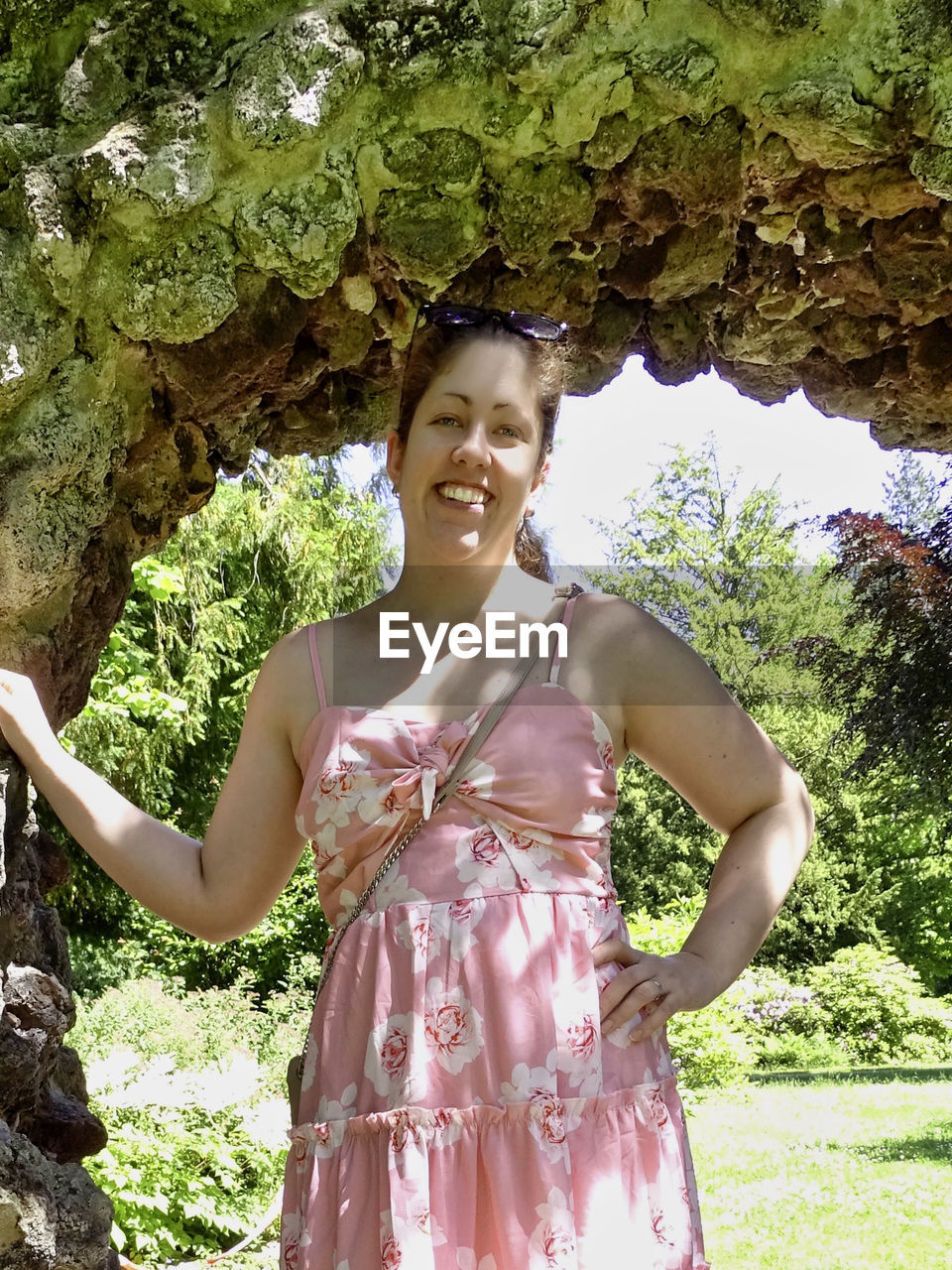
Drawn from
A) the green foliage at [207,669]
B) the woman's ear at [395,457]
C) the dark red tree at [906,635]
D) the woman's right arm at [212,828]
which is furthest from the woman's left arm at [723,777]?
the dark red tree at [906,635]

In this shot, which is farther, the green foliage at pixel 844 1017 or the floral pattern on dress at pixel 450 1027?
the green foliage at pixel 844 1017

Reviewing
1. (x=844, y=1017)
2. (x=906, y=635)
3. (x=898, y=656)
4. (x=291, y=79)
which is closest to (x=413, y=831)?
(x=291, y=79)

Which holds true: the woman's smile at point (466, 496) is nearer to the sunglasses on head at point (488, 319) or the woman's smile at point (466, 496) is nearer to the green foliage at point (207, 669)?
the sunglasses on head at point (488, 319)

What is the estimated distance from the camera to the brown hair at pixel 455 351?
1.85m

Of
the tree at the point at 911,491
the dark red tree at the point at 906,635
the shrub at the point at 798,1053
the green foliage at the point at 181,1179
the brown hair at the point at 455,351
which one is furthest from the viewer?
the tree at the point at 911,491

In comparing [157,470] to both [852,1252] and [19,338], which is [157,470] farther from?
[852,1252]

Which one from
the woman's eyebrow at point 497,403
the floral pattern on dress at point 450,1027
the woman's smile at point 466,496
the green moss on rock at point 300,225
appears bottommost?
the floral pattern on dress at point 450,1027

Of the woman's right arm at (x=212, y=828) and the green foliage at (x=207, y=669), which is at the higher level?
the green foliage at (x=207, y=669)

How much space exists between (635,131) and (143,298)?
778mm

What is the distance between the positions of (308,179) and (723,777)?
1.08 m

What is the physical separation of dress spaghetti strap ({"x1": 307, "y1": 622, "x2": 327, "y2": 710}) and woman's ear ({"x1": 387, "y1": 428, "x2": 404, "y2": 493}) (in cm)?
26

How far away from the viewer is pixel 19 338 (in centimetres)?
174

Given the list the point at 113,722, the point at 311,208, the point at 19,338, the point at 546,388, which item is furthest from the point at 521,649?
the point at 113,722

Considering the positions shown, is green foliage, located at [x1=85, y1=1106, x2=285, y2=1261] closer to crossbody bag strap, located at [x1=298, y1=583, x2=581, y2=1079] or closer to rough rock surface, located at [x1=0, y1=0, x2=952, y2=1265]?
rough rock surface, located at [x1=0, y1=0, x2=952, y2=1265]
